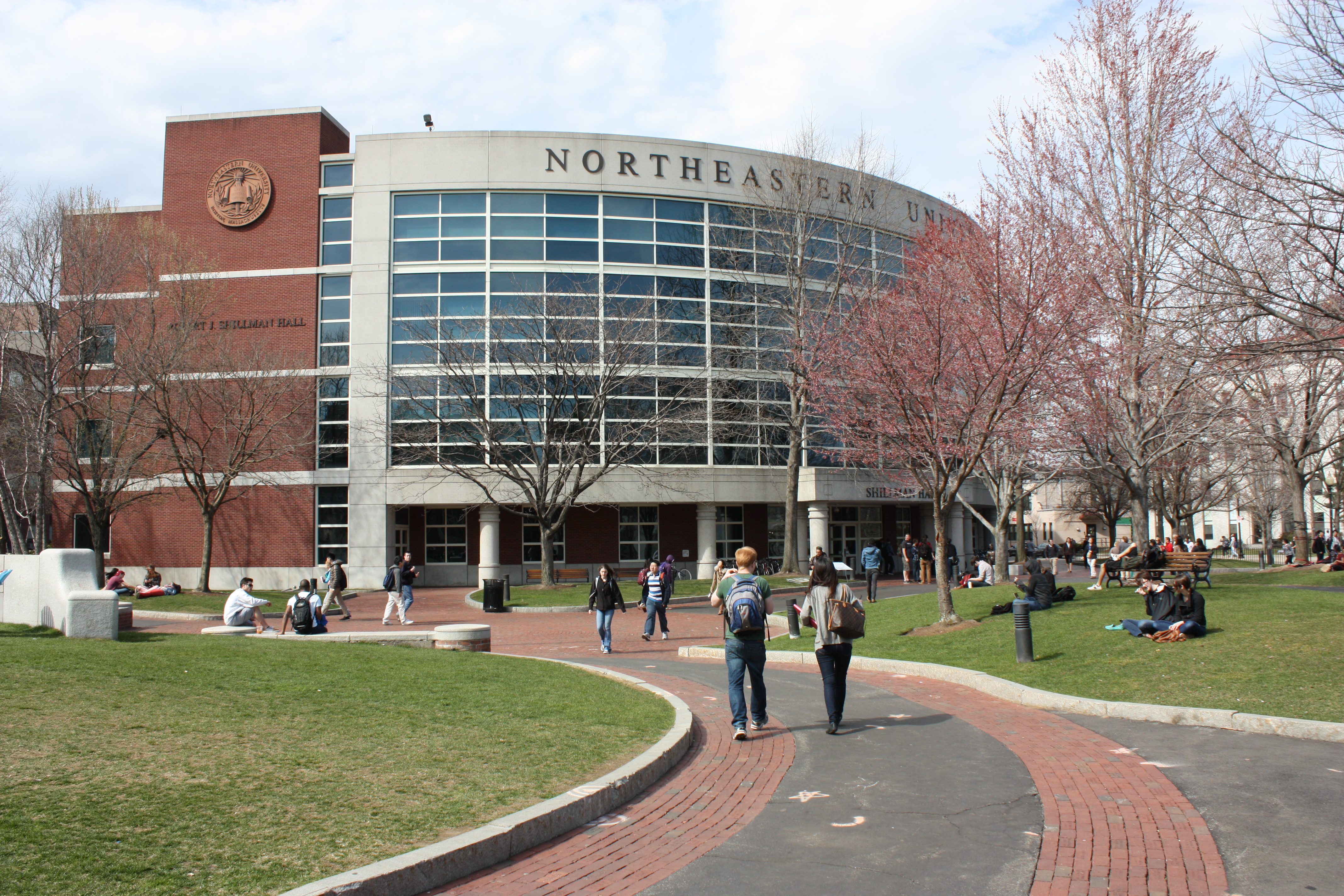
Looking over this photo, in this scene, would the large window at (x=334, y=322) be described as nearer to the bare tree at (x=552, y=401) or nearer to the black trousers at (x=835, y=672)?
the bare tree at (x=552, y=401)

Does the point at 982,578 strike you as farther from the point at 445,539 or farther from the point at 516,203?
the point at 516,203

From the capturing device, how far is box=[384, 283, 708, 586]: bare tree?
3100 cm

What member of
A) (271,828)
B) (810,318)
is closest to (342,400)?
(810,318)

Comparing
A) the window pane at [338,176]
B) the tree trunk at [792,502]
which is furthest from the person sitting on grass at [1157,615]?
the window pane at [338,176]

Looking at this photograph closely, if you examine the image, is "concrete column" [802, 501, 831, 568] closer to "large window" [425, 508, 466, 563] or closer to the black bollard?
"large window" [425, 508, 466, 563]

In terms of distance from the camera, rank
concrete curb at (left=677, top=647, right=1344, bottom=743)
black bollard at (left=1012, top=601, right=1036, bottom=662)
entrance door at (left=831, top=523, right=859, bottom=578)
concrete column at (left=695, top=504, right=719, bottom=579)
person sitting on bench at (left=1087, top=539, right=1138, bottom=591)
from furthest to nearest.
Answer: entrance door at (left=831, top=523, right=859, bottom=578)
concrete column at (left=695, top=504, right=719, bottom=579)
person sitting on bench at (left=1087, top=539, right=1138, bottom=591)
black bollard at (left=1012, top=601, right=1036, bottom=662)
concrete curb at (left=677, top=647, right=1344, bottom=743)

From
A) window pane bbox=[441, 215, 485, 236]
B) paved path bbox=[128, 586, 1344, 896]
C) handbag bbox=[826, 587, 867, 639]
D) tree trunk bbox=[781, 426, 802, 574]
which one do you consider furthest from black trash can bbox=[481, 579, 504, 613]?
handbag bbox=[826, 587, 867, 639]

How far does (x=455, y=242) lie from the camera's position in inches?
1399

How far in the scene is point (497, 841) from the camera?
16.8ft

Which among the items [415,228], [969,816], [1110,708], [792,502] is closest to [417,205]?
[415,228]

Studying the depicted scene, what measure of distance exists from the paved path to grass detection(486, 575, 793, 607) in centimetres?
1837

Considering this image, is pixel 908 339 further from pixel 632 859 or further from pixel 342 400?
pixel 342 400

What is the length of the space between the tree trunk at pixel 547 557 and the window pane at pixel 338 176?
17179 mm

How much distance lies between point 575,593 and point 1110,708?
22132 millimetres
